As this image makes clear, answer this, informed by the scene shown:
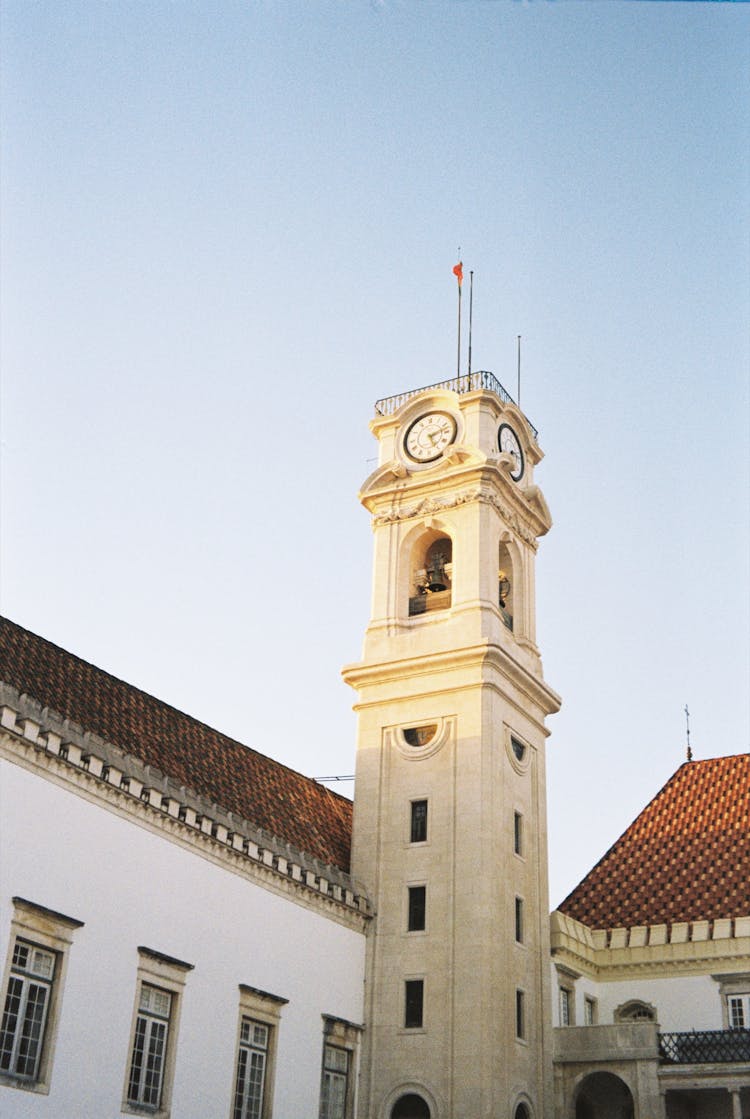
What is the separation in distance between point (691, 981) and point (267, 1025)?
13499 millimetres

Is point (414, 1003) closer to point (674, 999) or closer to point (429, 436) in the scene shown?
point (674, 999)

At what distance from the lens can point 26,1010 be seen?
22.9 m

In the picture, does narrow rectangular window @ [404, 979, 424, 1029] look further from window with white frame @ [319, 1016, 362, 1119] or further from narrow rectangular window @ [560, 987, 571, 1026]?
narrow rectangular window @ [560, 987, 571, 1026]

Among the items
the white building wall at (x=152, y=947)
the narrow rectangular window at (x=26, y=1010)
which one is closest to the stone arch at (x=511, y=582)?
the white building wall at (x=152, y=947)

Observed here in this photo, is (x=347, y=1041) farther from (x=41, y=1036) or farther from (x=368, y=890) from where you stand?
(x=41, y=1036)

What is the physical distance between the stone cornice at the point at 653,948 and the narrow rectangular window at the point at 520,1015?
2608 millimetres

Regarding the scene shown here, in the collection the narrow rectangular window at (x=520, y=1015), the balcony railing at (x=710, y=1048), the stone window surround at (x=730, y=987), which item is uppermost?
the stone window surround at (x=730, y=987)

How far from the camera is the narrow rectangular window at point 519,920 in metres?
34.1

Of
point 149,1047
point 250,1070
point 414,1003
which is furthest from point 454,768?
point 149,1047

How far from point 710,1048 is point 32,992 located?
56.7 ft

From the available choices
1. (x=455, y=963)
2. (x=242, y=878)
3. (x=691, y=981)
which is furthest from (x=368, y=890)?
(x=691, y=981)

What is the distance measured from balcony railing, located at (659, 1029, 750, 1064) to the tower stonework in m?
3.18

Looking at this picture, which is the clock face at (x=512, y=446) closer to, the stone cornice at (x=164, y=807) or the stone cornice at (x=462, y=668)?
the stone cornice at (x=462, y=668)

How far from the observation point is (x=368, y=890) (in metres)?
34.2
